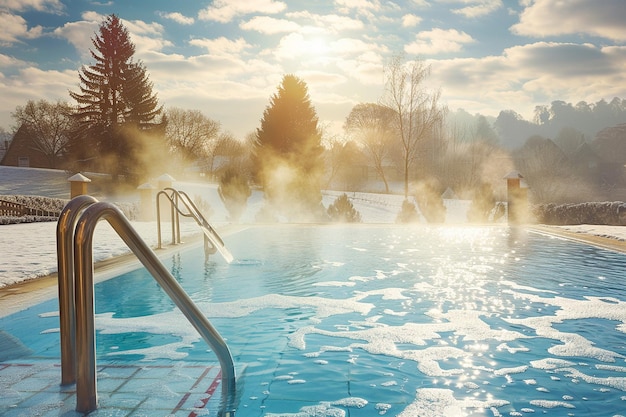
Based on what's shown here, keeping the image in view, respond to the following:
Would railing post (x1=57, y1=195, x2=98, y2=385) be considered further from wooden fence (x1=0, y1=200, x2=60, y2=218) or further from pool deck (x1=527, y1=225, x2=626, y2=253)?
wooden fence (x1=0, y1=200, x2=60, y2=218)

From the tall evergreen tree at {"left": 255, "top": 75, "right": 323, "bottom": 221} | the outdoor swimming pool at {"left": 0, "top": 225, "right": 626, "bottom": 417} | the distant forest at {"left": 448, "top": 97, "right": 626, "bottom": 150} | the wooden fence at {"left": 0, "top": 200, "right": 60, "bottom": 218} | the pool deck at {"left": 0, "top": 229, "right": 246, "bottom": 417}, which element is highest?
the distant forest at {"left": 448, "top": 97, "right": 626, "bottom": 150}

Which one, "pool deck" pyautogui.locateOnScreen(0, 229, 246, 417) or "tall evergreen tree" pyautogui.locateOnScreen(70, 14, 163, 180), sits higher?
"tall evergreen tree" pyautogui.locateOnScreen(70, 14, 163, 180)

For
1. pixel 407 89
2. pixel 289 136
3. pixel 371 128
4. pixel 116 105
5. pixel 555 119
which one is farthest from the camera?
pixel 555 119

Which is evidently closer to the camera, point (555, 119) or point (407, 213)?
point (407, 213)

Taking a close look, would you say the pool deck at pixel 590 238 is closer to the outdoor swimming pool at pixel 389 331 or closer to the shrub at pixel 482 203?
the outdoor swimming pool at pixel 389 331

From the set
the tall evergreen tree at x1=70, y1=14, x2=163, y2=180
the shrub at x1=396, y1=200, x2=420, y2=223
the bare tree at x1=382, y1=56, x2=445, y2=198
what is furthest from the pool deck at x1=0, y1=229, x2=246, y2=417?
the tall evergreen tree at x1=70, y1=14, x2=163, y2=180

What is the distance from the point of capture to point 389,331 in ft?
15.0

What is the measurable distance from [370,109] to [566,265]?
3313 cm

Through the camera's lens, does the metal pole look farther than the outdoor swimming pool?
No

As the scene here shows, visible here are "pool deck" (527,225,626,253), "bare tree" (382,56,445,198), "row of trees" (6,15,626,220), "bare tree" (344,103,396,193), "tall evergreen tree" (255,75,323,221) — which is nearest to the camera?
"pool deck" (527,225,626,253)

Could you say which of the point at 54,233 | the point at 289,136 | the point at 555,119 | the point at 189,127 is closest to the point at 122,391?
the point at 54,233

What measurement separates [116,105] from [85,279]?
3097cm

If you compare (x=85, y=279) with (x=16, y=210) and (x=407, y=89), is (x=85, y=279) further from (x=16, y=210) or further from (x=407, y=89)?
(x=407, y=89)

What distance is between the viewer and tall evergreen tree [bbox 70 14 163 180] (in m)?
29.4
